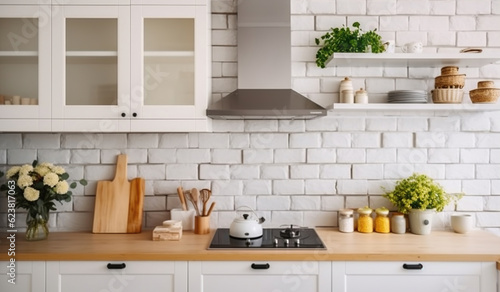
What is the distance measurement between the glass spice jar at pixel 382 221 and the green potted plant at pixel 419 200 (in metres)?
0.10

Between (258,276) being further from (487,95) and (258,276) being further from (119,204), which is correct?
(487,95)

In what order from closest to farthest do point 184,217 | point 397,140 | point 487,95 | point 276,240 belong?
point 276,240 < point 487,95 < point 184,217 < point 397,140

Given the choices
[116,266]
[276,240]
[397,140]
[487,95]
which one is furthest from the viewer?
[397,140]

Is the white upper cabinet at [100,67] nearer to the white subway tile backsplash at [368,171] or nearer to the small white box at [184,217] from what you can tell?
the small white box at [184,217]

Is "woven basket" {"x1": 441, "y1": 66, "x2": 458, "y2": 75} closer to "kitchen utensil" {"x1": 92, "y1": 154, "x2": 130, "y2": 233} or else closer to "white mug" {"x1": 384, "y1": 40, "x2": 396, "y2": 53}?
"white mug" {"x1": 384, "y1": 40, "x2": 396, "y2": 53}

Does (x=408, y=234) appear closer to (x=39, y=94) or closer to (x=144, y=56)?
(x=144, y=56)

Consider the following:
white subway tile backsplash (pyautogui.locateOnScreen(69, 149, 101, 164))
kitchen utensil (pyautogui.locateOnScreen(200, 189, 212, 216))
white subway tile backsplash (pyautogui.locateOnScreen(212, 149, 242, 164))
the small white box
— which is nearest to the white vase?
white subway tile backsplash (pyautogui.locateOnScreen(212, 149, 242, 164))

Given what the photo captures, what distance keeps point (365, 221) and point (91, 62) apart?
77.6 inches

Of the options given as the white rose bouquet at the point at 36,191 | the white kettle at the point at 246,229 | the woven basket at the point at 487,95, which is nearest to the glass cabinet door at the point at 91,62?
the white rose bouquet at the point at 36,191

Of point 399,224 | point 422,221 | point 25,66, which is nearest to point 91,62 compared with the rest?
point 25,66

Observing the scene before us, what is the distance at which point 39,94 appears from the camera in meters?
2.24

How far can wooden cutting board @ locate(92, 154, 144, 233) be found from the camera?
2510mm

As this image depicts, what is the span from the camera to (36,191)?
2283 millimetres

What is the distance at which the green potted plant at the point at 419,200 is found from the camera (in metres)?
2.39
